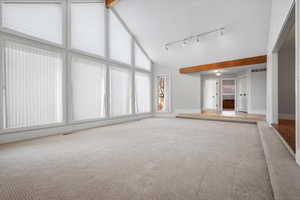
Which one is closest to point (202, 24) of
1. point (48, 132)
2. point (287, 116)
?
point (287, 116)

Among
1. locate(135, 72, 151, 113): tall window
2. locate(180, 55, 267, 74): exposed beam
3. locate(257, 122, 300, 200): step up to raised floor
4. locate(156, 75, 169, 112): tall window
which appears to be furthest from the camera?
locate(156, 75, 169, 112): tall window

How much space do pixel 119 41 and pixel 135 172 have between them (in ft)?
18.2

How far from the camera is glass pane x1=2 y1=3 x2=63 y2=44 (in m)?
3.42

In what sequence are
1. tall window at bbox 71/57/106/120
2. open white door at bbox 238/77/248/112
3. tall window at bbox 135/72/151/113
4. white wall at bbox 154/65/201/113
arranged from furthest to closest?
1. open white door at bbox 238/77/248/112
2. white wall at bbox 154/65/201/113
3. tall window at bbox 135/72/151/113
4. tall window at bbox 71/57/106/120

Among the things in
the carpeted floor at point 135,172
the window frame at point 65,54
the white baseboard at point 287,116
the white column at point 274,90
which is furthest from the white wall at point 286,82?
the window frame at point 65,54

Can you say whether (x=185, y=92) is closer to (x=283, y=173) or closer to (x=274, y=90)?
(x=274, y=90)

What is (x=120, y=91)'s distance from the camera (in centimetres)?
629

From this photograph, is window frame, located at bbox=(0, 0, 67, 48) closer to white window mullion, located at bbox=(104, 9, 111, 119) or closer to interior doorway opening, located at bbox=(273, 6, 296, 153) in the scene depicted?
white window mullion, located at bbox=(104, 9, 111, 119)

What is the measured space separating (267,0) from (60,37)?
5.60 meters

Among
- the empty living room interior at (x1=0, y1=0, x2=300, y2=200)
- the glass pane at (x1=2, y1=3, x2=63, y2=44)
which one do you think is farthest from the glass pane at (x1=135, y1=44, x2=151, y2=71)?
the glass pane at (x1=2, y1=3, x2=63, y2=44)

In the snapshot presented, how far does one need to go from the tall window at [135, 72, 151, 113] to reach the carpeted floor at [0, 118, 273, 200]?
14.4 ft

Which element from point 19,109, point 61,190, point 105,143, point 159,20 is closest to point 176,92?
point 159,20

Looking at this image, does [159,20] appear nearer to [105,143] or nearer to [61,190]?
[105,143]

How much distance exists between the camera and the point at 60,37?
4.26 metres
